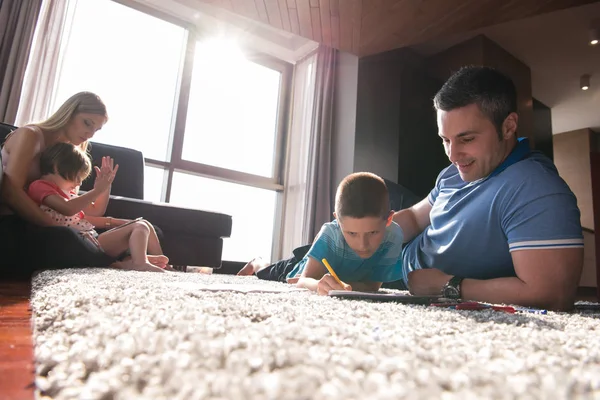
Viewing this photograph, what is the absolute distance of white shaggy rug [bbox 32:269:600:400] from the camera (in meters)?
0.19

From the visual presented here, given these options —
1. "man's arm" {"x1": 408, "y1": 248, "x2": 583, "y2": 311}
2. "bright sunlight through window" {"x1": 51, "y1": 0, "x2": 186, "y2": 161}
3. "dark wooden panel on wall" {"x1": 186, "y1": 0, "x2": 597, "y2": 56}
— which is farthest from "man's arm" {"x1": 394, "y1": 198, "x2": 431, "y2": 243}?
"bright sunlight through window" {"x1": 51, "y1": 0, "x2": 186, "y2": 161}

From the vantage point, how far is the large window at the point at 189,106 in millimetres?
3250

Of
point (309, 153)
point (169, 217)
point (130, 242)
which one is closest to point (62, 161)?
point (130, 242)

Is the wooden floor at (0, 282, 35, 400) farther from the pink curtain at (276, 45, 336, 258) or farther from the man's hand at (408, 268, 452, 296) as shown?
the pink curtain at (276, 45, 336, 258)

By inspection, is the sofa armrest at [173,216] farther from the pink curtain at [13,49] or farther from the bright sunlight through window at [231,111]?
the bright sunlight through window at [231,111]

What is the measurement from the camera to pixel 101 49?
329 cm

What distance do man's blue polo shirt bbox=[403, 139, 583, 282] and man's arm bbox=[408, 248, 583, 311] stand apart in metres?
0.02

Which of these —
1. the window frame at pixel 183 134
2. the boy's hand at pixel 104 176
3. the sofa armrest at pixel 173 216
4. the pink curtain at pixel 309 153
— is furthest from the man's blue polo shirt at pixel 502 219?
the window frame at pixel 183 134

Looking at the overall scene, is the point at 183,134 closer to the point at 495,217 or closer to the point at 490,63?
the point at 490,63

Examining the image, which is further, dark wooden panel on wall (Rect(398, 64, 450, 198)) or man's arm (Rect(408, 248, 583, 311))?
dark wooden panel on wall (Rect(398, 64, 450, 198))

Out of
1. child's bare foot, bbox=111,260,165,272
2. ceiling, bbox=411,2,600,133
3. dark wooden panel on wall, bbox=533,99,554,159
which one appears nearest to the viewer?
child's bare foot, bbox=111,260,165,272

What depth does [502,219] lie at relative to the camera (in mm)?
915

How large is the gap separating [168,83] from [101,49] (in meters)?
0.61

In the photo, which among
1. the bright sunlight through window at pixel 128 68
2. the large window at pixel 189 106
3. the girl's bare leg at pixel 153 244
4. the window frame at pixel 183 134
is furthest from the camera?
the window frame at pixel 183 134
